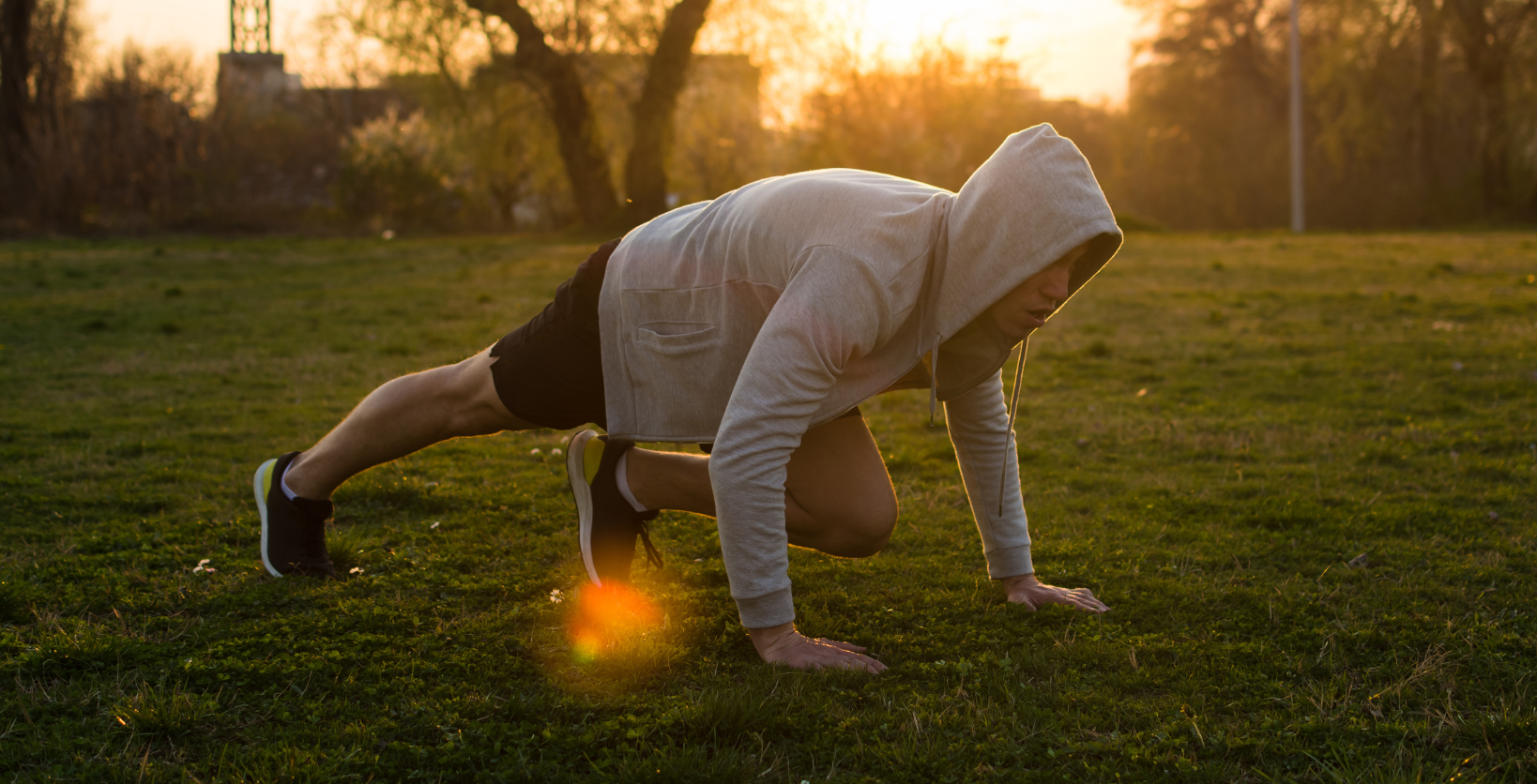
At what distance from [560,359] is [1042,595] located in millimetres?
1412

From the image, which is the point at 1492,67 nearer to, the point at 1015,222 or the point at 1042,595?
the point at 1042,595

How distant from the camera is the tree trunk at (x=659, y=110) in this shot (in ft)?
63.9

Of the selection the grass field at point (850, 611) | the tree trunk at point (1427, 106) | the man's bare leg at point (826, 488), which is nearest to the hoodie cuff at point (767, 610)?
the grass field at point (850, 611)

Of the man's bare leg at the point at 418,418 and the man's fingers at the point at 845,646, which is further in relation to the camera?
the man's bare leg at the point at 418,418

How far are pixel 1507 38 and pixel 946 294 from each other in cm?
2734

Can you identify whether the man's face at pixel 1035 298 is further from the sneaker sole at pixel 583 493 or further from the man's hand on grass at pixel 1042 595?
the sneaker sole at pixel 583 493

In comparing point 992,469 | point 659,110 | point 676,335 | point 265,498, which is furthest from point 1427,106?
point 265,498

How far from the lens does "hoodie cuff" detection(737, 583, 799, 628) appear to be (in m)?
2.24

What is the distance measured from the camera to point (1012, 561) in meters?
2.79

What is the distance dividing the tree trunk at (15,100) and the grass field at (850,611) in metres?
15.7

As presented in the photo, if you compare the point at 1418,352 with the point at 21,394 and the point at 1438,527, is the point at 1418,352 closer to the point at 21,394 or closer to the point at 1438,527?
the point at 1438,527

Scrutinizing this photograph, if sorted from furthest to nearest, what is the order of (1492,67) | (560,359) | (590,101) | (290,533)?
(1492,67) < (590,101) < (290,533) < (560,359)

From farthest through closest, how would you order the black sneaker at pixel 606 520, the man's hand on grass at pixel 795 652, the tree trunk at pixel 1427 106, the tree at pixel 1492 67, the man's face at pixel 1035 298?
the tree trunk at pixel 1427 106 < the tree at pixel 1492 67 < the black sneaker at pixel 606 520 < the man's hand on grass at pixel 795 652 < the man's face at pixel 1035 298

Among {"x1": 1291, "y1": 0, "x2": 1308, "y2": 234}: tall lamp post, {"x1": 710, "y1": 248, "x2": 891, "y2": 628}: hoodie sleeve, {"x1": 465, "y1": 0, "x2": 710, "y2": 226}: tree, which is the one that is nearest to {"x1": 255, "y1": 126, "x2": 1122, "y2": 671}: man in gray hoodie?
{"x1": 710, "y1": 248, "x2": 891, "y2": 628}: hoodie sleeve
